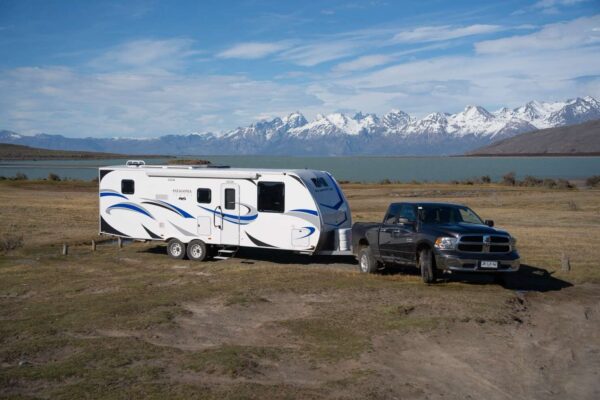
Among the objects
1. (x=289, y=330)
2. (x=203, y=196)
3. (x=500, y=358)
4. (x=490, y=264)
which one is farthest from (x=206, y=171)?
(x=500, y=358)

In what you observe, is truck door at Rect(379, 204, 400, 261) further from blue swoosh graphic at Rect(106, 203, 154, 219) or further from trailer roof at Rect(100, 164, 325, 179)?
blue swoosh graphic at Rect(106, 203, 154, 219)

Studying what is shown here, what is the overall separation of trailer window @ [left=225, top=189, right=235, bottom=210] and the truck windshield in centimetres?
584

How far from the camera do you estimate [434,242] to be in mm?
14508

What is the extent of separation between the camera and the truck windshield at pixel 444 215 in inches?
611

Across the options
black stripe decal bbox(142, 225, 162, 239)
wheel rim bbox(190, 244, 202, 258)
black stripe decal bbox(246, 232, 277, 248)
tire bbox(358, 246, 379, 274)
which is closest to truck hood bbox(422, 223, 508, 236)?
tire bbox(358, 246, 379, 274)

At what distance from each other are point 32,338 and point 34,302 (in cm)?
307

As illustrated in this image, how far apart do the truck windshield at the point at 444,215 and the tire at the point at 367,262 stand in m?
1.73

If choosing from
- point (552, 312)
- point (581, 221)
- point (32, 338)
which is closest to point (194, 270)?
point (32, 338)

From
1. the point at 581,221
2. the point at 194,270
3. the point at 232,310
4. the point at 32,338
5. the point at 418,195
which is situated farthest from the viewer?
the point at 418,195

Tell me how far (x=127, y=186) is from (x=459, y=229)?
10953mm

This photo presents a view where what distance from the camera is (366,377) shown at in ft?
28.7

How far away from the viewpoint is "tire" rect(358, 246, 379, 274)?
650 inches

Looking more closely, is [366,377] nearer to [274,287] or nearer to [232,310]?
[232,310]

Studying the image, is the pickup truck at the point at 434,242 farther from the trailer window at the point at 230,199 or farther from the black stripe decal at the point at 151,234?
the black stripe decal at the point at 151,234
